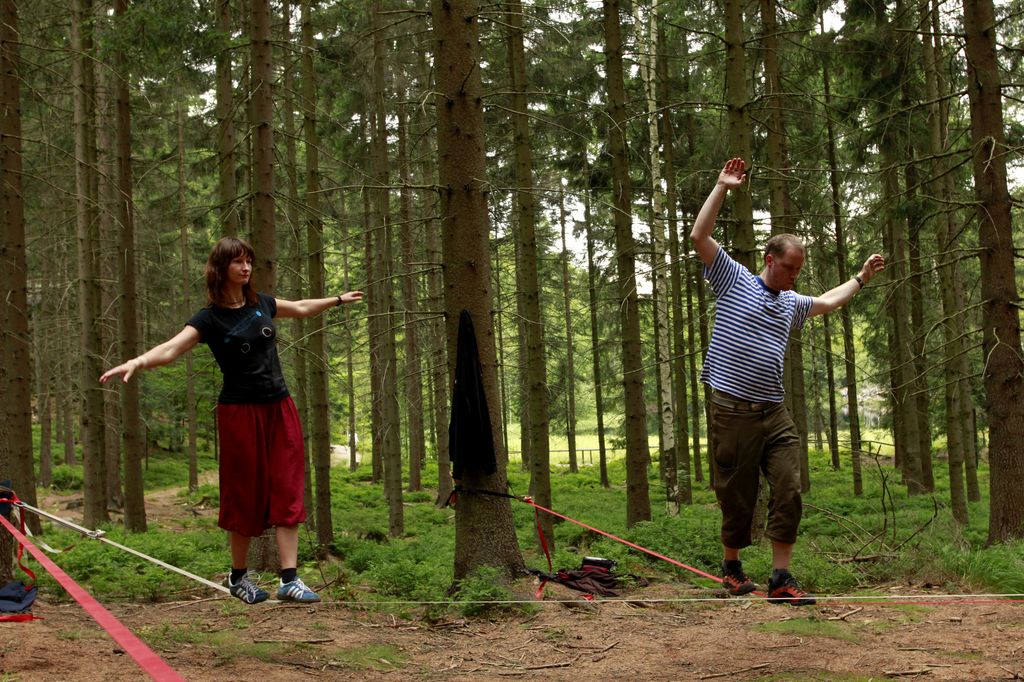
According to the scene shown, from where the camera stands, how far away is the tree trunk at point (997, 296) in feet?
28.8

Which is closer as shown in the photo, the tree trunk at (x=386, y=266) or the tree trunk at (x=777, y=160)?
the tree trunk at (x=777, y=160)

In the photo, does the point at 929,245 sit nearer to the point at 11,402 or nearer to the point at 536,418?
the point at 536,418

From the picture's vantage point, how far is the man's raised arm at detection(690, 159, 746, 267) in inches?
197

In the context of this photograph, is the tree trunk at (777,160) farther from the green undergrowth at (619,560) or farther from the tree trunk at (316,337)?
the tree trunk at (316,337)

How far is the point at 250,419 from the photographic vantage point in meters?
5.00

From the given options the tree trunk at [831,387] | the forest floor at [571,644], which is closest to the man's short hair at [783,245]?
the forest floor at [571,644]

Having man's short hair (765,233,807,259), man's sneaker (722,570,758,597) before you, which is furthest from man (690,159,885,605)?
man's sneaker (722,570,758,597)

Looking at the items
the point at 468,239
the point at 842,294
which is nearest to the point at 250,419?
the point at 468,239

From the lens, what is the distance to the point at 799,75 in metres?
16.5

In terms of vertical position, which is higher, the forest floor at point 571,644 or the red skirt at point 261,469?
the red skirt at point 261,469

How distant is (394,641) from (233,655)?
1.09 meters

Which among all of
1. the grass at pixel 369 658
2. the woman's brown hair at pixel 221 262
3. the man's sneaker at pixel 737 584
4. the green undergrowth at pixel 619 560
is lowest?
the green undergrowth at pixel 619 560

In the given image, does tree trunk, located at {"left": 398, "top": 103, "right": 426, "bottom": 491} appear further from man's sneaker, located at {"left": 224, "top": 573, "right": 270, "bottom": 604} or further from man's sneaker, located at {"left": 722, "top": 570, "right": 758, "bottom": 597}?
man's sneaker, located at {"left": 224, "top": 573, "right": 270, "bottom": 604}

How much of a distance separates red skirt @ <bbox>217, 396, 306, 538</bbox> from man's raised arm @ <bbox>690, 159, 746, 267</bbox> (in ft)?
8.52
